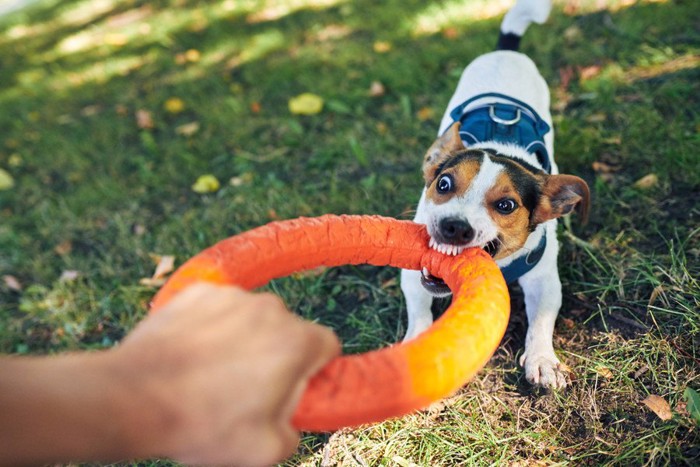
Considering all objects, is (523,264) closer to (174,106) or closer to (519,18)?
(519,18)

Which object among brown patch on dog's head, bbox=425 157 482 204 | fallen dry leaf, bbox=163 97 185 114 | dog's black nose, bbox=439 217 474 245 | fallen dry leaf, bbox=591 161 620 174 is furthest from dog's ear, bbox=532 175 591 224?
fallen dry leaf, bbox=163 97 185 114

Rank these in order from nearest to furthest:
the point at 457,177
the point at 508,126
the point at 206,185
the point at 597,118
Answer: the point at 457,177 < the point at 508,126 < the point at 597,118 < the point at 206,185

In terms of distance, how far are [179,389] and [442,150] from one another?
7.22 ft

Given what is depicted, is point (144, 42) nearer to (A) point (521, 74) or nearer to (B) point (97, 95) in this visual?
(B) point (97, 95)

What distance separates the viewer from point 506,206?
2.58 meters

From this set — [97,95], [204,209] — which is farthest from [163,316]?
[97,95]

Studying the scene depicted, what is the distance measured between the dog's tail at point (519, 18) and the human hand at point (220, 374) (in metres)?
3.62

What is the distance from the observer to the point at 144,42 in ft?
23.7

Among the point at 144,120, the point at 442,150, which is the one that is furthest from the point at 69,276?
the point at 442,150

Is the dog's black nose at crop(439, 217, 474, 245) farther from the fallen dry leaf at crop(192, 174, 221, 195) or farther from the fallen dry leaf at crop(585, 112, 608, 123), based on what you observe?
the fallen dry leaf at crop(192, 174, 221, 195)

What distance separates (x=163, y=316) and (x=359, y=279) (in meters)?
2.02

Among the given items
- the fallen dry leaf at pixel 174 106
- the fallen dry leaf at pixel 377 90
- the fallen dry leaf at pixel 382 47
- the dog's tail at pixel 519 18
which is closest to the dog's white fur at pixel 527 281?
the dog's tail at pixel 519 18

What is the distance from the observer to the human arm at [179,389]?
1.09 metres

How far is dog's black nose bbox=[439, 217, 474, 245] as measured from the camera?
238cm
